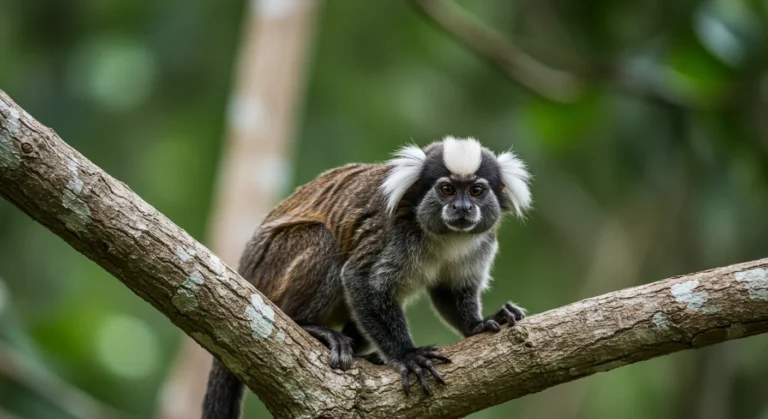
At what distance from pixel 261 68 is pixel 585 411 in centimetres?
693

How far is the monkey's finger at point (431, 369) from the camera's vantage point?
458cm

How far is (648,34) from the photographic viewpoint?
32.4 ft

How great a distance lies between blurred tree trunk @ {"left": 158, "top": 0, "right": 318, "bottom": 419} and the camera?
7.77 meters

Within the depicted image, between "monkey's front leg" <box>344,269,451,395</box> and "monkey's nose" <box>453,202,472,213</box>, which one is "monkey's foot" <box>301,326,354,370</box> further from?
"monkey's nose" <box>453,202,472,213</box>

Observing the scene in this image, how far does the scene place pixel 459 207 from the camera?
16.9 ft

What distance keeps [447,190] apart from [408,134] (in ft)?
23.2

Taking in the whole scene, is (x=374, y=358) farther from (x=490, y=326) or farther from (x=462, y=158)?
(x=462, y=158)

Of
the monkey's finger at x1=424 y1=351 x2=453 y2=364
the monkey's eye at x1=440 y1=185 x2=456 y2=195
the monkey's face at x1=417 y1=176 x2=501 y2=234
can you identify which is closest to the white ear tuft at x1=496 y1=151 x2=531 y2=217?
the monkey's face at x1=417 y1=176 x2=501 y2=234

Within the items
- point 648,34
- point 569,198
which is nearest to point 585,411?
point 569,198

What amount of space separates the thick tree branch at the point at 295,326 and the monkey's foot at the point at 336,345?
57mm

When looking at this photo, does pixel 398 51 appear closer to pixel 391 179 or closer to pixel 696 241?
pixel 696 241

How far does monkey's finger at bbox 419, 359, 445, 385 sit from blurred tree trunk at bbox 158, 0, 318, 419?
3435mm

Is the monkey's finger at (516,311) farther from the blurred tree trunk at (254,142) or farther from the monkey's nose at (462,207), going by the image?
the blurred tree trunk at (254,142)

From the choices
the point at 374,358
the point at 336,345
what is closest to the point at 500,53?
the point at 374,358
